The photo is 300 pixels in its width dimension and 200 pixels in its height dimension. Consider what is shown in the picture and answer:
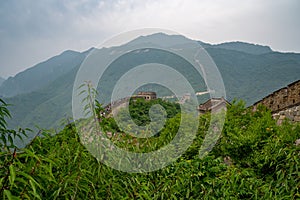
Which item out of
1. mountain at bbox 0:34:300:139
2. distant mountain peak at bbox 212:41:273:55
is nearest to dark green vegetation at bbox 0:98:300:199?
mountain at bbox 0:34:300:139

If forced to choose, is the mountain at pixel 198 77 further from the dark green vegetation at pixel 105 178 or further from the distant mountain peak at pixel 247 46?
the dark green vegetation at pixel 105 178

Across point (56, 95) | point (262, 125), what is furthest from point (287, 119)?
point (56, 95)

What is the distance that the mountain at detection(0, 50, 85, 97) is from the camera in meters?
106

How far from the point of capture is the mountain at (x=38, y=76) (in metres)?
106

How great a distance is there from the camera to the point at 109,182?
5.76 ft

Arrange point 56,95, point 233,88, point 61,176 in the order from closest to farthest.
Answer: point 61,176, point 233,88, point 56,95

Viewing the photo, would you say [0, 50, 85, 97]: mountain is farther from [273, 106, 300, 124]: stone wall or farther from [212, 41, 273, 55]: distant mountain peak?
[273, 106, 300, 124]: stone wall

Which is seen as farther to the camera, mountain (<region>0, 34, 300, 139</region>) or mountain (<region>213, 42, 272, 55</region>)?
mountain (<region>213, 42, 272, 55</region>)

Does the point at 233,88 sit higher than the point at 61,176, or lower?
lower

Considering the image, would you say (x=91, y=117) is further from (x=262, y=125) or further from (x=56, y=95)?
(x=56, y=95)

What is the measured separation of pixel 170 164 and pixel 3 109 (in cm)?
143

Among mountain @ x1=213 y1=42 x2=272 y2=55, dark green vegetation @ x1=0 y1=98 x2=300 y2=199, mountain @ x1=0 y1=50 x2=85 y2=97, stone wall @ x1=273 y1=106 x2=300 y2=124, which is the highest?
mountain @ x1=0 y1=50 x2=85 y2=97

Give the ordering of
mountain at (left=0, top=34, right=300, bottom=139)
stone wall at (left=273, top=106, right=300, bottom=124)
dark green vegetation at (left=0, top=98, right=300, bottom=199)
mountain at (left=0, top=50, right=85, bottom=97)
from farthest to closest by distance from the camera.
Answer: mountain at (left=0, top=50, right=85, bottom=97) < mountain at (left=0, top=34, right=300, bottom=139) < stone wall at (left=273, top=106, right=300, bottom=124) < dark green vegetation at (left=0, top=98, right=300, bottom=199)

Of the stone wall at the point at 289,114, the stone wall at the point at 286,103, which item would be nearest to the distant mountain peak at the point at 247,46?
the stone wall at the point at 286,103
